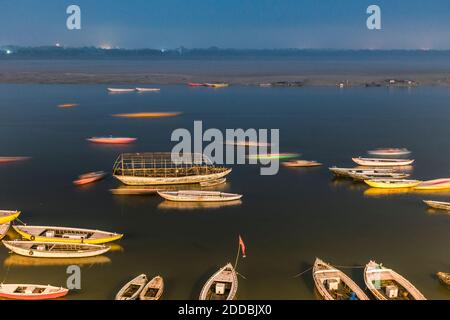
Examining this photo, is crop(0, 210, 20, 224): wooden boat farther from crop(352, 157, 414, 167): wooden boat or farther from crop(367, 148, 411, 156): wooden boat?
crop(367, 148, 411, 156): wooden boat

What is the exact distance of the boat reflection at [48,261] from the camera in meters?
18.3

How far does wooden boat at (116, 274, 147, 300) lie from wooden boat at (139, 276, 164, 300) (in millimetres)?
177

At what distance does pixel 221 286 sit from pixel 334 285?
3925 millimetres

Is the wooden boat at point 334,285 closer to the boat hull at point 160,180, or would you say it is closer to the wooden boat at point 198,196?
the wooden boat at point 198,196

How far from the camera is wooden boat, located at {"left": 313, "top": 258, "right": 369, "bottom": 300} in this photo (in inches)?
614

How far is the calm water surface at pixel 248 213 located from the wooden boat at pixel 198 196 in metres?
0.75

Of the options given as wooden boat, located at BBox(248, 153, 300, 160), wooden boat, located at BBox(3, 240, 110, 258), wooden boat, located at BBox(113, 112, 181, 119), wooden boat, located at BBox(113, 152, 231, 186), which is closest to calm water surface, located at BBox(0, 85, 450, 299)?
wooden boat, located at BBox(3, 240, 110, 258)

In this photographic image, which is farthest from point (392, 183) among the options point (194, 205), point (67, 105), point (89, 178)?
point (67, 105)

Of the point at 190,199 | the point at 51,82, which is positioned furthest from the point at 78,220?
the point at 51,82

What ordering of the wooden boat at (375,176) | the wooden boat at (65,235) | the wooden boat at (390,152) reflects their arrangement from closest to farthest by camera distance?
the wooden boat at (65,235) < the wooden boat at (375,176) < the wooden boat at (390,152)

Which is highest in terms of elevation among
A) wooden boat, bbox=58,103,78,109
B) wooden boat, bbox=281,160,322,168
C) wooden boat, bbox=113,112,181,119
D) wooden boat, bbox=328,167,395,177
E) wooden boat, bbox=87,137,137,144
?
wooden boat, bbox=58,103,78,109

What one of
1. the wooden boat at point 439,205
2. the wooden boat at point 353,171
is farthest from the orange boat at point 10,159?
the wooden boat at point 439,205

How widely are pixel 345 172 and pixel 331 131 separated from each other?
15.5 meters
